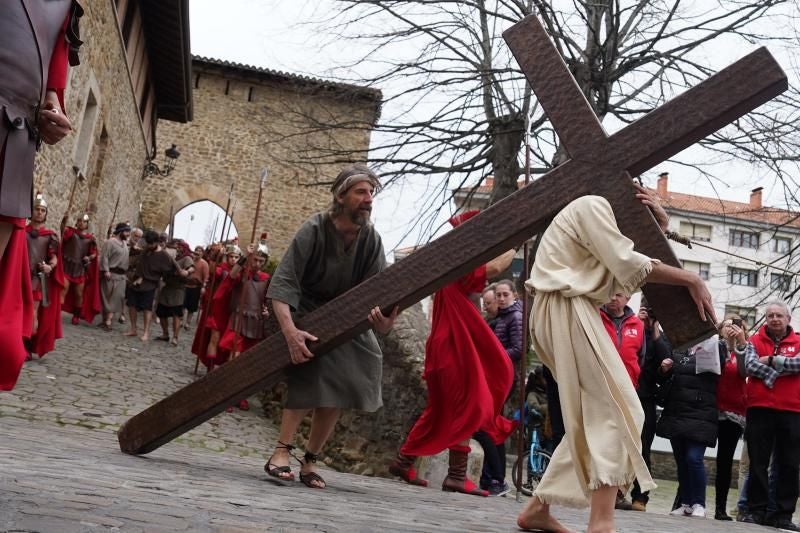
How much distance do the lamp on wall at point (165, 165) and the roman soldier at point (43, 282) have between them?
15.0 m

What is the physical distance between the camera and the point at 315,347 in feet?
12.1

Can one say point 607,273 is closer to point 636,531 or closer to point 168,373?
point 636,531

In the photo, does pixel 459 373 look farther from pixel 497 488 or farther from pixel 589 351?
pixel 589 351

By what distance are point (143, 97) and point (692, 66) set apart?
15.2 meters

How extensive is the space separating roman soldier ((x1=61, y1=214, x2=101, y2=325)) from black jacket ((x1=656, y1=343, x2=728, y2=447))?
914cm

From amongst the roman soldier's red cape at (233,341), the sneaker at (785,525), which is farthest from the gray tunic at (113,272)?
the sneaker at (785,525)

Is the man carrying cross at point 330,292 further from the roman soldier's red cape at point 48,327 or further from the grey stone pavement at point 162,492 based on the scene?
the roman soldier's red cape at point 48,327

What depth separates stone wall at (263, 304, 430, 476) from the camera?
782cm

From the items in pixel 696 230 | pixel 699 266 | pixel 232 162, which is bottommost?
pixel 232 162

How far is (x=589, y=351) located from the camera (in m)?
2.99

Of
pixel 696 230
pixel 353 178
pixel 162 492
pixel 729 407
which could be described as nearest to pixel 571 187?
pixel 353 178

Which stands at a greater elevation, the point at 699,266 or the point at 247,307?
the point at 699,266

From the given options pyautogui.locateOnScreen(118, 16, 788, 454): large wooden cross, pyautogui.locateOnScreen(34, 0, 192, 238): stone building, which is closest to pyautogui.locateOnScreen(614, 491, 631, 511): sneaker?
pyautogui.locateOnScreen(118, 16, 788, 454): large wooden cross

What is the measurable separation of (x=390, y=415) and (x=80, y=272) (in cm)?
709
